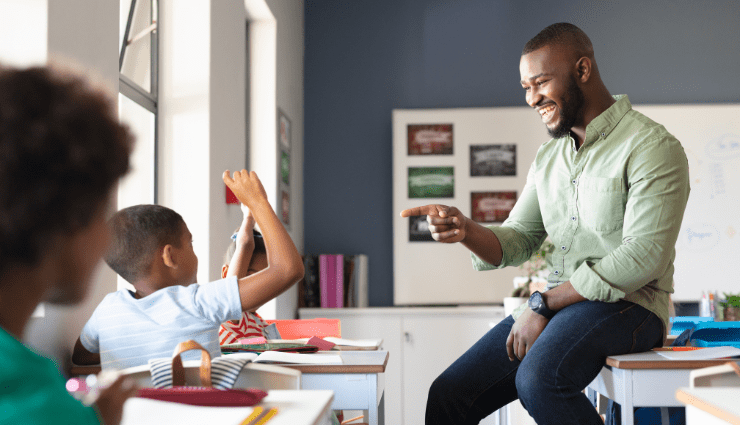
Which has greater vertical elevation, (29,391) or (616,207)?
(616,207)

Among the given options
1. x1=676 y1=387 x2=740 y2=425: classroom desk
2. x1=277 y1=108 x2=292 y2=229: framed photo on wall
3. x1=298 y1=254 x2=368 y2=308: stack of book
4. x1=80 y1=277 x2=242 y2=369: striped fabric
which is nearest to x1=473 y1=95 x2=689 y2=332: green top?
x1=676 y1=387 x2=740 y2=425: classroom desk

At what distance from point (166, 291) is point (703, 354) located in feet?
4.05

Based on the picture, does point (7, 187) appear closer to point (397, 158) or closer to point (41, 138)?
point (41, 138)

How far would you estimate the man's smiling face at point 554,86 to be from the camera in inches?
68.2

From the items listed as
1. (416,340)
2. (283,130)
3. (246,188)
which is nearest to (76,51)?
(246,188)

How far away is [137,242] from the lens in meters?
1.59

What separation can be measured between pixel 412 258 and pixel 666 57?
2351 millimetres

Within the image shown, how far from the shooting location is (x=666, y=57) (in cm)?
470

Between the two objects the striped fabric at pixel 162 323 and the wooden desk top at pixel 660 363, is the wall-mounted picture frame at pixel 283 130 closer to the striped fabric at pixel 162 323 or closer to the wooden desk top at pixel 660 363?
the striped fabric at pixel 162 323

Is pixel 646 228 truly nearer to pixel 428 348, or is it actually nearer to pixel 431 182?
pixel 428 348

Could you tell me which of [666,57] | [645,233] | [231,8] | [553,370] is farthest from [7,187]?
[666,57]

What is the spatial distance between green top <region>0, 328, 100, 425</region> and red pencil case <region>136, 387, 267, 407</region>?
1.20ft

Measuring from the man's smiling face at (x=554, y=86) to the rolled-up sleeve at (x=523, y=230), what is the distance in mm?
226

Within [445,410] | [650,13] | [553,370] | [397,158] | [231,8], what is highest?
[650,13]
